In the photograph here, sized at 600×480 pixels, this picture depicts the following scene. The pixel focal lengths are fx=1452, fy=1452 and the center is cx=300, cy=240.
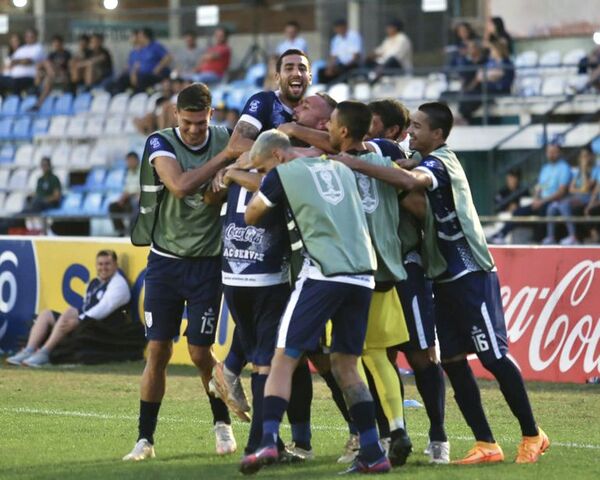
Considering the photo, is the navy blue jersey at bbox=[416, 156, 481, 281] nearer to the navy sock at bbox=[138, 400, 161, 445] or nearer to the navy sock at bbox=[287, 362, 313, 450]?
the navy sock at bbox=[287, 362, 313, 450]

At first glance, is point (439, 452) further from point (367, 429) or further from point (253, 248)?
point (253, 248)

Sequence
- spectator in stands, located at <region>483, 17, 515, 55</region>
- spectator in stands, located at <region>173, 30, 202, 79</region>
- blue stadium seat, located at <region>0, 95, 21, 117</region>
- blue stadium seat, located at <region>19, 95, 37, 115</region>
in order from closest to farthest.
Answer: spectator in stands, located at <region>483, 17, 515, 55</region>
spectator in stands, located at <region>173, 30, 202, 79</region>
blue stadium seat, located at <region>19, 95, 37, 115</region>
blue stadium seat, located at <region>0, 95, 21, 117</region>

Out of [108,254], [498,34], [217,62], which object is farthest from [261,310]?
[217,62]

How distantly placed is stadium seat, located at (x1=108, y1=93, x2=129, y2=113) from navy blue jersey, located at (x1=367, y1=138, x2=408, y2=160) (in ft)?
61.0

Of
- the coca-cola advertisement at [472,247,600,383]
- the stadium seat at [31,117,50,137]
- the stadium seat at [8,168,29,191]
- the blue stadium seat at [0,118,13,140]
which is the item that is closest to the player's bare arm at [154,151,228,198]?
the coca-cola advertisement at [472,247,600,383]

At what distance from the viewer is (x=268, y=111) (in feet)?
29.4

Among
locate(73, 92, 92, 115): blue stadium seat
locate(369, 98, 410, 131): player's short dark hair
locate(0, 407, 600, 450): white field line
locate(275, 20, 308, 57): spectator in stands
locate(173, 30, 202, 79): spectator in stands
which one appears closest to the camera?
locate(369, 98, 410, 131): player's short dark hair

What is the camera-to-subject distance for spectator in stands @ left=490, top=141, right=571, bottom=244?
18875 mm

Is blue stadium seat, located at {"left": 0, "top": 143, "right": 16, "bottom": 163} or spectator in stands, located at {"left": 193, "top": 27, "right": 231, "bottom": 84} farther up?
spectator in stands, located at {"left": 193, "top": 27, "right": 231, "bottom": 84}

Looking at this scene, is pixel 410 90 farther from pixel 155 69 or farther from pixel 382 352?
pixel 382 352

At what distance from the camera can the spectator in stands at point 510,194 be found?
2006cm

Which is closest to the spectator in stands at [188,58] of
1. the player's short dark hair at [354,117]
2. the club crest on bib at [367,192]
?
the club crest on bib at [367,192]

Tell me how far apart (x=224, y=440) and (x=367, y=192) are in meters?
1.93

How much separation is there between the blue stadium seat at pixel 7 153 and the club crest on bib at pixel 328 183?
20.5 metres
